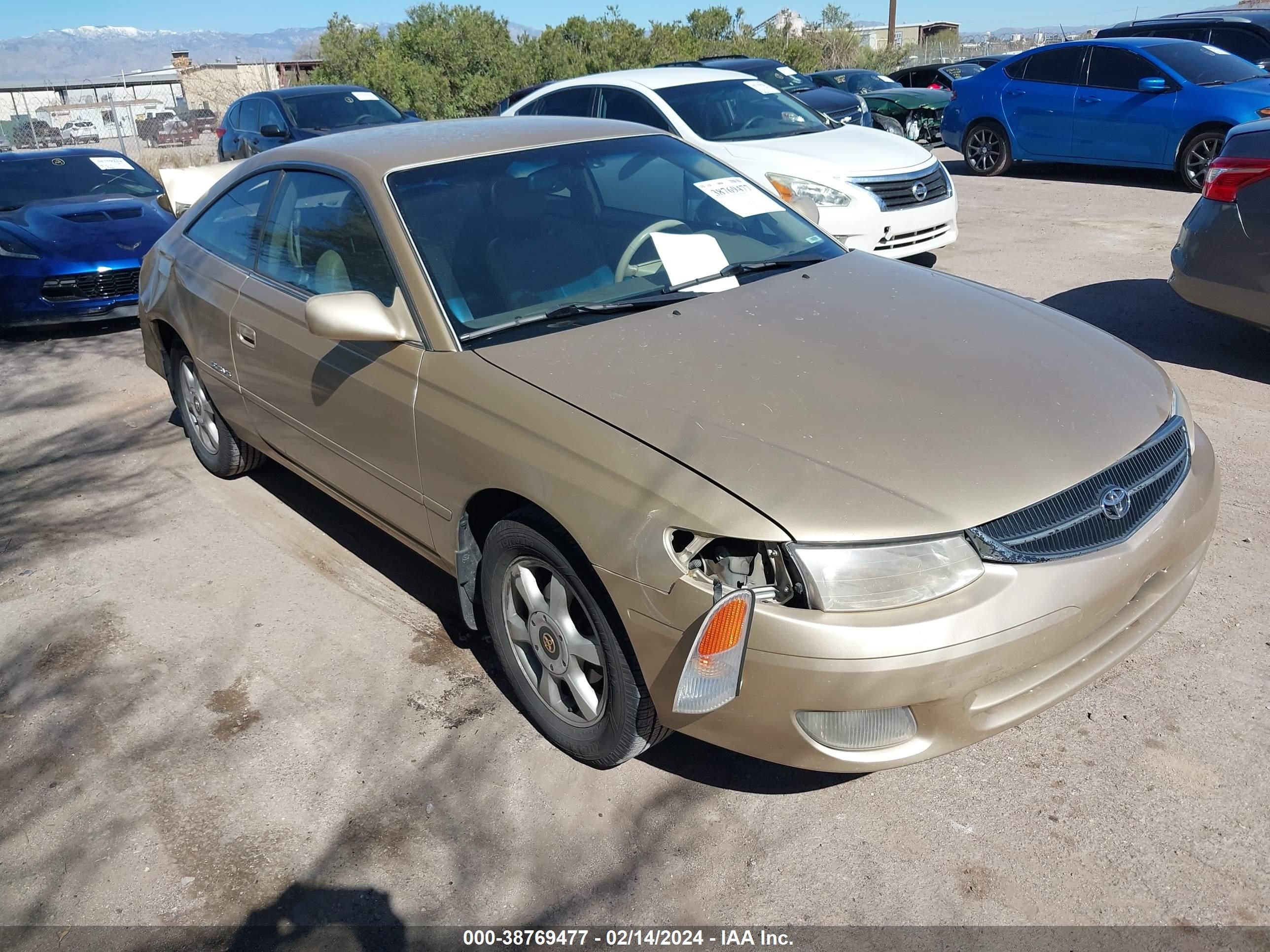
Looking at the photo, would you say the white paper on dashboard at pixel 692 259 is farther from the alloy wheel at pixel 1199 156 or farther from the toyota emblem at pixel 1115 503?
the alloy wheel at pixel 1199 156

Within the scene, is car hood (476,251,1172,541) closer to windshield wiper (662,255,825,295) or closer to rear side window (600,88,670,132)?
windshield wiper (662,255,825,295)

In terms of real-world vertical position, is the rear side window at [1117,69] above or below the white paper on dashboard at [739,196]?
above

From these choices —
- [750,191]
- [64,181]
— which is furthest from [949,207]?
[64,181]

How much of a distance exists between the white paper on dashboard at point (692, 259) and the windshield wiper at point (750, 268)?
1 centimetres

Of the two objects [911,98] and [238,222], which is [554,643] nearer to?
[238,222]

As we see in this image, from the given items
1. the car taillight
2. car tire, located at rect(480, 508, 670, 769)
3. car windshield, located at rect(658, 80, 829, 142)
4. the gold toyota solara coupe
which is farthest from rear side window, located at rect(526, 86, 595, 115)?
car tire, located at rect(480, 508, 670, 769)

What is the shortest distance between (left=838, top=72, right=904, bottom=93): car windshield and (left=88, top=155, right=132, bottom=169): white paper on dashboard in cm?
1206

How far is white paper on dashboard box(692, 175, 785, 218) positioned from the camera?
3.96 metres

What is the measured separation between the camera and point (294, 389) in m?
3.80

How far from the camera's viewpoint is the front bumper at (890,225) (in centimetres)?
739

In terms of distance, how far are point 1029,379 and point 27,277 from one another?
7.99 metres

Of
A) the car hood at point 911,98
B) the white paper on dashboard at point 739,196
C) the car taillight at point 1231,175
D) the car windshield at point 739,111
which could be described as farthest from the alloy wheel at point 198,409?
the car hood at point 911,98

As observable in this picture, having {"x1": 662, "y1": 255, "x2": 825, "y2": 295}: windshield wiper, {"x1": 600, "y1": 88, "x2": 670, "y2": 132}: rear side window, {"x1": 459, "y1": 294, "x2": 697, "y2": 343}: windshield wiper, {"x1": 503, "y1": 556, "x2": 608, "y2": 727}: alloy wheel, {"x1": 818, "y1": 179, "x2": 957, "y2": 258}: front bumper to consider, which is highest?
{"x1": 600, "y1": 88, "x2": 670, "y2": 132}: rear side window

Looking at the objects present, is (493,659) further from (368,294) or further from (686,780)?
(368,294)
